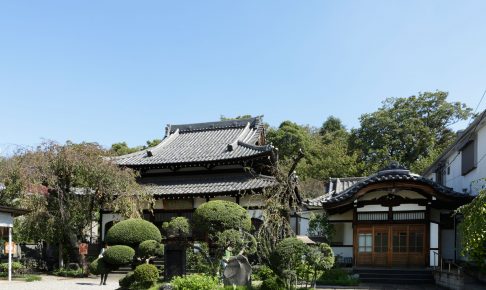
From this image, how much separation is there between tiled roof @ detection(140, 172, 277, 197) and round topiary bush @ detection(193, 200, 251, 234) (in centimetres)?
689

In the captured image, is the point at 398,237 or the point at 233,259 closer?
the point at 233,259

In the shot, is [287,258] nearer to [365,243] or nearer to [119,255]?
[119,255]

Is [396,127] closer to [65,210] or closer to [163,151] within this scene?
[163,151]

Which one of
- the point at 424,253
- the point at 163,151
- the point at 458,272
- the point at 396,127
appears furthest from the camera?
the point at 396,127

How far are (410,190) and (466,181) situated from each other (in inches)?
110

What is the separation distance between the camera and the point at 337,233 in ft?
77.4

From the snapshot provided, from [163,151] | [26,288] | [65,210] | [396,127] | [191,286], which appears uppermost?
[396,127]

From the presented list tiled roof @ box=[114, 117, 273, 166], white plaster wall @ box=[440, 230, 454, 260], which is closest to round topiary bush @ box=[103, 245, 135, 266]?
tiled roof @ box=[114, 117, 273, 166]

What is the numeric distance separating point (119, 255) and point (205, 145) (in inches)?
522

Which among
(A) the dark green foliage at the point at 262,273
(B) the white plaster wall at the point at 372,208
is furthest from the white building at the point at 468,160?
(A) the dark green foliage at the point at 262,273

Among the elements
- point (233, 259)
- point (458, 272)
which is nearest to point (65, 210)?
point (233, 259)

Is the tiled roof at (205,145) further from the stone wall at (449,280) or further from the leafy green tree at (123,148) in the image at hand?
the leafy green tree at (123,148)

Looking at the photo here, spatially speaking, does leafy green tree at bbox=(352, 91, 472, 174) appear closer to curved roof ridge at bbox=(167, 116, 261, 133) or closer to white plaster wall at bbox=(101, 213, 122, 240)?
curved roof ridge at bbox=(167, 116, 261, 133)

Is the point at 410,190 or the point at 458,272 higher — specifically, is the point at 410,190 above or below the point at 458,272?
above
